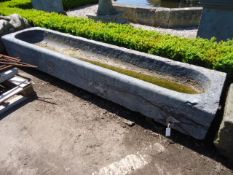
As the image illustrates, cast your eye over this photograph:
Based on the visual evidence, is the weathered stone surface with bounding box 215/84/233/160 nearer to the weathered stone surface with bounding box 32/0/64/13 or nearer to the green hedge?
the weathered stone surface with bounding box 32/0/64/13

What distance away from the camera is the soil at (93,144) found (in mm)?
3805

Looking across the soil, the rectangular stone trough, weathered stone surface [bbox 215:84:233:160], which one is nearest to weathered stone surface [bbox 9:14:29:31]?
the rectangular stone trough

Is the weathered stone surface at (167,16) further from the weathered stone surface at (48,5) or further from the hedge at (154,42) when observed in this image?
the hedge at (154,42)

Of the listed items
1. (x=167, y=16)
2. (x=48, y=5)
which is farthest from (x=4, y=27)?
(x=167, y=16)

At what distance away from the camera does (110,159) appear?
3955 millimetres

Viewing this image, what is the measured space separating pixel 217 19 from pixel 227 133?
4.71 meters

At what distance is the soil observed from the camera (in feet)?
12.5

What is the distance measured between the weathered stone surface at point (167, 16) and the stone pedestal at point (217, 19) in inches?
111

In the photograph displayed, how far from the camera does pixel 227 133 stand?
11.3ft

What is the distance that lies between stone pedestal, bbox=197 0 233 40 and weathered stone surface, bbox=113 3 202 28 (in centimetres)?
283

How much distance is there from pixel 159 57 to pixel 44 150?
9.14 feet

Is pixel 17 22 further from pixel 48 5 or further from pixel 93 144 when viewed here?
pixel 93 144

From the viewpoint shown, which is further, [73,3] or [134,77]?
[73,3]

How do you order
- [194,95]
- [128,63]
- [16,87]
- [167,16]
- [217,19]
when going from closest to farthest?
[194,95] < [16,87] < [128,63] < [217,19] < [167,16]
